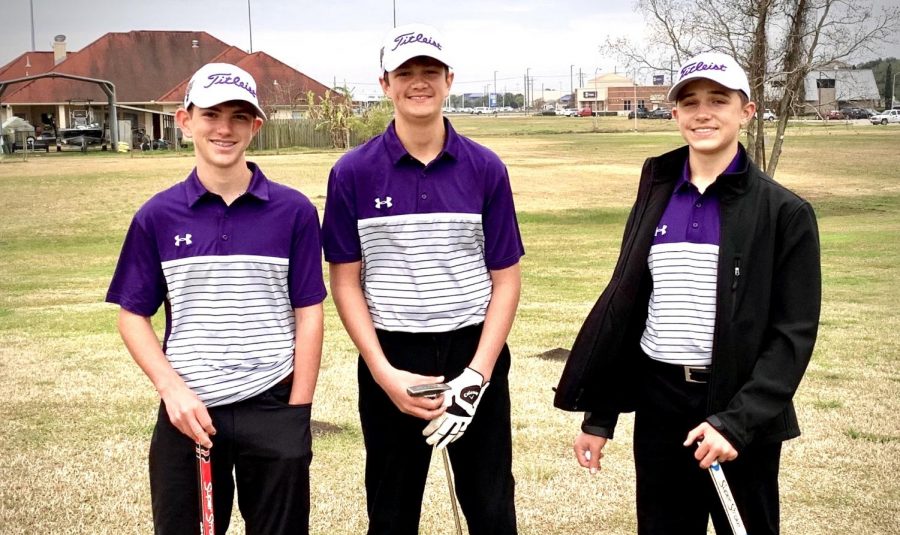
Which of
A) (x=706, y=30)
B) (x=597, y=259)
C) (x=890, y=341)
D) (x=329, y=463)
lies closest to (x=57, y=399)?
(x=329, y=463)

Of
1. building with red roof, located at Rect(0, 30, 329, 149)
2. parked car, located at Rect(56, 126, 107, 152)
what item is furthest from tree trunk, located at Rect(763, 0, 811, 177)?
building with red roof, located at Rect(0, 30, 329, 149)

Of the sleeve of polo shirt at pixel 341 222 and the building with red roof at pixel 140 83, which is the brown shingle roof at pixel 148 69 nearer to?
the building with red roof at pixel 140 83

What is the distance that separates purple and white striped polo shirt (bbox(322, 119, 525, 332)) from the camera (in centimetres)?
353

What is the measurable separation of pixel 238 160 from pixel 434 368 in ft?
3.20

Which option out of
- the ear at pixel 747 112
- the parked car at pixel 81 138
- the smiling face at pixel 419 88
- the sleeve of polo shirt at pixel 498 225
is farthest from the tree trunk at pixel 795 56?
the parked car at pixel 81 138

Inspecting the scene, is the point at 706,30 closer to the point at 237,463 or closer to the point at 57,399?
the point at 57,399

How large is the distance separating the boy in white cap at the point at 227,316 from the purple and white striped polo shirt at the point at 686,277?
112cm

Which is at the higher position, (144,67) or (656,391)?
(144,67)

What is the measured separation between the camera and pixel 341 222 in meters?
3.58

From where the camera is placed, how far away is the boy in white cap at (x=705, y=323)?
123 inches

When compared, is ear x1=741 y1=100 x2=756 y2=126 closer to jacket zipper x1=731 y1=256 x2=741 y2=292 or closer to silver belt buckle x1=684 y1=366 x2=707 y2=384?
jacket zipper x1=731 y1=256 x2=741 y2=292

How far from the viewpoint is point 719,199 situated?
3.25 metres

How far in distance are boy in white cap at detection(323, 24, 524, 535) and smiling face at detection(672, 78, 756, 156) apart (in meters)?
0.70

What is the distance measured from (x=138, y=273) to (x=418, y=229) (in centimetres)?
93
